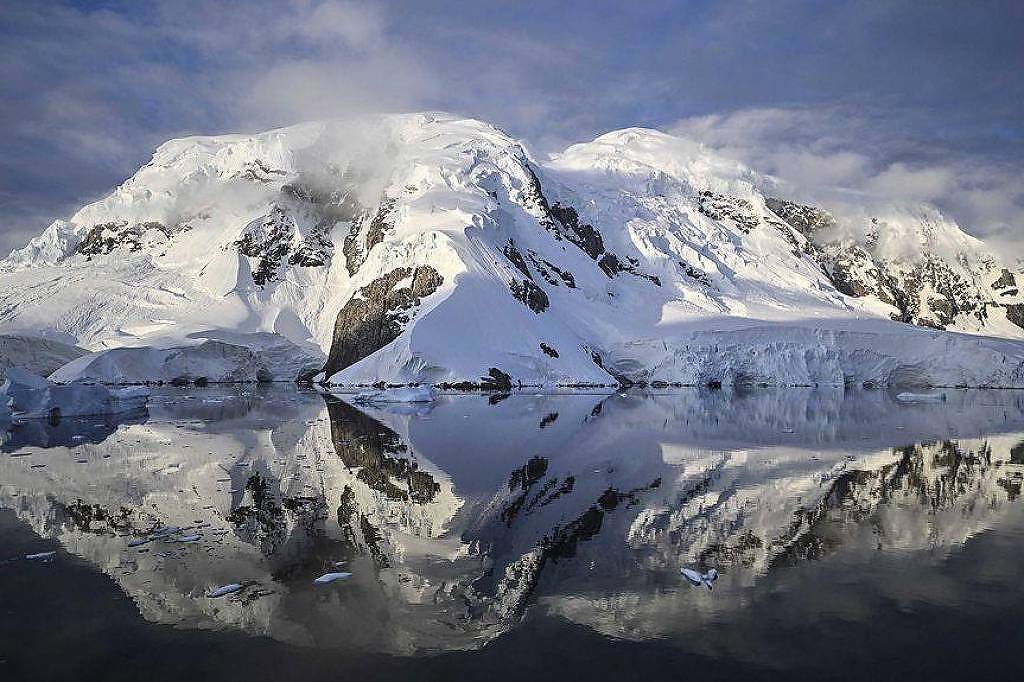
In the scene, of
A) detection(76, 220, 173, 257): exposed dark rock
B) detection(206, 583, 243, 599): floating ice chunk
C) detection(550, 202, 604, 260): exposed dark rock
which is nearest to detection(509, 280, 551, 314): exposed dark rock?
detection(550, 202, 604, 260): exposed dark rock

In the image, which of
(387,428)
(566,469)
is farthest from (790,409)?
(566,469)

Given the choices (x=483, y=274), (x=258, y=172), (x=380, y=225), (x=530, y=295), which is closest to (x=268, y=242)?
(x=380, y=225)

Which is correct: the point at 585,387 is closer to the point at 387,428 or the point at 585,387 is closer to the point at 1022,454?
the point at 387,428

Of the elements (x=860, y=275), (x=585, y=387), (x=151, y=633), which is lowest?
(x=151, y=633)

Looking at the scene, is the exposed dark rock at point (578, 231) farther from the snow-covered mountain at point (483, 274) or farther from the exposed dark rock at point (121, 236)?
the exposed dark rock at point (121, 236)

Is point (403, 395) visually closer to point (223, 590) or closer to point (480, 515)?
point (480, 515)
